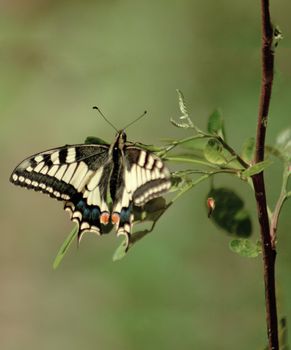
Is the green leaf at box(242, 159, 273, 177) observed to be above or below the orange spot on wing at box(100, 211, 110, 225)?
above

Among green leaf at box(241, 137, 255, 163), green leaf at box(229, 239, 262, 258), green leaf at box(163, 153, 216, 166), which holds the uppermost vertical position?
green leaf at box(241, 137, 255, 163)

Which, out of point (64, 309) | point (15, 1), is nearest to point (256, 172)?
point (64, 309)

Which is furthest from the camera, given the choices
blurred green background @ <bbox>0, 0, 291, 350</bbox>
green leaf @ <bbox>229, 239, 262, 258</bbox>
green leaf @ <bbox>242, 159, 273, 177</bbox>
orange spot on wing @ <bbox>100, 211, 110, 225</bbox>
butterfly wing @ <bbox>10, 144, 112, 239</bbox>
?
blurred green background @ <bbox>0, 0, 291, 350</bbox>

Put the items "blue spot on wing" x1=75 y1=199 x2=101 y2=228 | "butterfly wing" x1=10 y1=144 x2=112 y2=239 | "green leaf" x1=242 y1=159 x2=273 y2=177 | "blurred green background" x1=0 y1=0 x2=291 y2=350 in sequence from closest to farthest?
1. "green leaf" x1=242 y1=159 x2=273 y2=177
2. "blue spot on wing" x1=75 y1=199 x2=101 y2=228
3. "butterfly wing" x1=10 y1=144 x2=112 y2=239
4. "blurred green background" x1=0 y1=0 x2=291 y2=350

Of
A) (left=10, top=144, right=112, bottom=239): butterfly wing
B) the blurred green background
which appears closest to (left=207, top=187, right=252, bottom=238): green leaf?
(left=10, top=144, right=112, bottom=239): butterfly wing

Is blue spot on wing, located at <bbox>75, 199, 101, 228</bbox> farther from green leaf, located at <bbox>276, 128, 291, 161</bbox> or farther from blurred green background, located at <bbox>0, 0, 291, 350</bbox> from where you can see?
blurred green background, located at <bbox>0, 0, 291, 350</bbox>

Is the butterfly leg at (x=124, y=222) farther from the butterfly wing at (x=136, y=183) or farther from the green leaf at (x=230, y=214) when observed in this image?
the green leaf at (x=230, y=214)

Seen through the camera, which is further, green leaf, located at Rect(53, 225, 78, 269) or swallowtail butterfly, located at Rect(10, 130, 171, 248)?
swallowtail butterfly, located at Rect(10, 130, 171, 248)

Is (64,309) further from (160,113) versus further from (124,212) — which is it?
(124,212)
